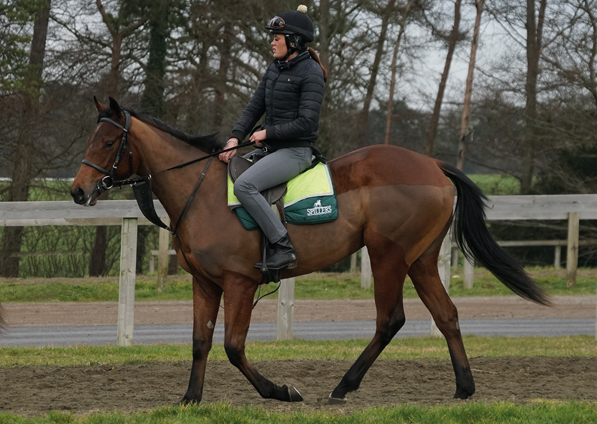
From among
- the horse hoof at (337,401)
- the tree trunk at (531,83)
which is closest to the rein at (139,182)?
the horse hoof at (337,401)

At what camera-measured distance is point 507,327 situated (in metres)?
12.9

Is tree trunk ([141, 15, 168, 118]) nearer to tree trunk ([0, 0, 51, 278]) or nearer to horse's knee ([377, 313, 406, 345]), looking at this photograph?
tree trunk ([0, 0, 51, 278])

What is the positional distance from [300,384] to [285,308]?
11.2 feet

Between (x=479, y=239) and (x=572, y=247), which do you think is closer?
(x=479, y=239)

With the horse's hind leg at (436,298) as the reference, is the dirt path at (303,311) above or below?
below

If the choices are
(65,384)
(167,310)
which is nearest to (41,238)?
(167,310)

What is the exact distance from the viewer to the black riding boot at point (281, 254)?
5859 mm

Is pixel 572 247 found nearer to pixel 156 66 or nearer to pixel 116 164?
pixel 116 164

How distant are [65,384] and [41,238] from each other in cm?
1720

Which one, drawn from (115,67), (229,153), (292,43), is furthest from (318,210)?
(115,67)

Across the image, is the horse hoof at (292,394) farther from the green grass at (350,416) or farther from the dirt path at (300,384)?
the green grass at (350,416)

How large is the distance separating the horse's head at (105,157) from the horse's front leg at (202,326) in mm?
1048

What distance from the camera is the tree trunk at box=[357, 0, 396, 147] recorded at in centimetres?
2348

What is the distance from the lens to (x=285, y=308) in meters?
10.2
